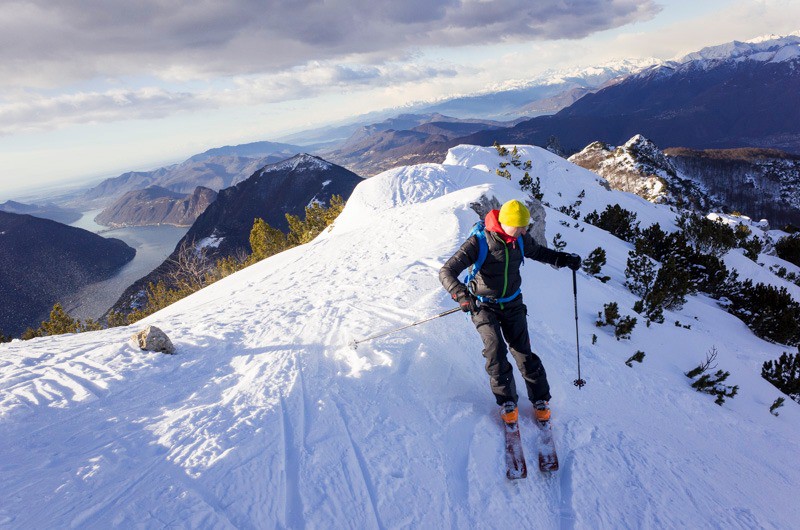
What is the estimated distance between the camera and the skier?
16.0 feet

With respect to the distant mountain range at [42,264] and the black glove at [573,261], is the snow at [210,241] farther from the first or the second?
the black glove at [573,261]

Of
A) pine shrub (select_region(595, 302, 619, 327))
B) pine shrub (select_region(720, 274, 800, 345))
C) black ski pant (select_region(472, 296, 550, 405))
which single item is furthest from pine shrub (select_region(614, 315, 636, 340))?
pine shrub (select_region(720, 274, 800, 345))

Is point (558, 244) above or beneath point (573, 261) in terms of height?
beneath

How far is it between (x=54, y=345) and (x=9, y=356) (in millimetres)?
806

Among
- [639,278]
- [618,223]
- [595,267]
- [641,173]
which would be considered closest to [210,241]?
[618,223]

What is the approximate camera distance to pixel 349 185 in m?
173

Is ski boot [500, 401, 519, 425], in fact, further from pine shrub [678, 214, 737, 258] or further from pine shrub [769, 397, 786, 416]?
pine shrub [678, 214, 737, 258]

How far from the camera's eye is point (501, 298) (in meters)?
5.08

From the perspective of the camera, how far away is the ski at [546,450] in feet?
15.0

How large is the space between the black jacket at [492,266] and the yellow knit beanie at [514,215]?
26cm

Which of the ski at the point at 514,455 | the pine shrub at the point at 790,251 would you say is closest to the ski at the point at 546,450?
the ski at the point at 514,455

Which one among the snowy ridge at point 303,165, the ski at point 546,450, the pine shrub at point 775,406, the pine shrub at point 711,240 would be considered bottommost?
the pine shrub at point 711,240

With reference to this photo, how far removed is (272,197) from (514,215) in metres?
188

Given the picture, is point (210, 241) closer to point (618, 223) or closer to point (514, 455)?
point (618, 223)
